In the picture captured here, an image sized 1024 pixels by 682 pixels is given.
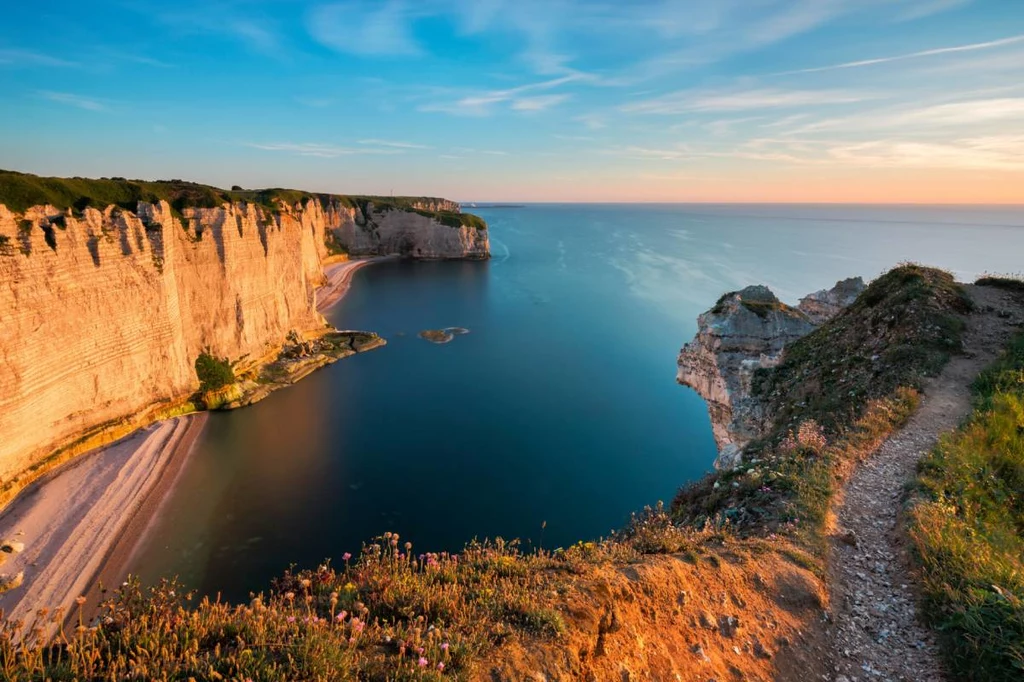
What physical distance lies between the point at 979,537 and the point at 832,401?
350 inches

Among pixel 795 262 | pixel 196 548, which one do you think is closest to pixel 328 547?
pixel 196 548

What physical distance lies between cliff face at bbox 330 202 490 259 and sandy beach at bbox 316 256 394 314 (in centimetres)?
471

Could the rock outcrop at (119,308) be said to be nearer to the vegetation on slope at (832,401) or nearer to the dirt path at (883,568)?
the vegetation on slope at (832,401)

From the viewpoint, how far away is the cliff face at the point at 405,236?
4931 inches

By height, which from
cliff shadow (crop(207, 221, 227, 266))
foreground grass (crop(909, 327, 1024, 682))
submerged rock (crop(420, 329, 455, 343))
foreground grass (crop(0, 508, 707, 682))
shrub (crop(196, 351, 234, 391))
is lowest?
submerged rock (crop(420, 329, 455, 343))

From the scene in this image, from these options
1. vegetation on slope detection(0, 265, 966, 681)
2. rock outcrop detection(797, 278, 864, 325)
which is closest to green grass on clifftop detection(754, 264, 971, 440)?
vegetation on slope detection(0, 265, 966, 681)

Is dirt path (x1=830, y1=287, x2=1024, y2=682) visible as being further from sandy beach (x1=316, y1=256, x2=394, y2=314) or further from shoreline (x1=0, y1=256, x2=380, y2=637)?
sandy beach (x1=316, y1=256, x2=394, y2=314)

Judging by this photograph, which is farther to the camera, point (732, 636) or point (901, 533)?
point (901, 533)

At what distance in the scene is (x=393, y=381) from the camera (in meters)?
47.5

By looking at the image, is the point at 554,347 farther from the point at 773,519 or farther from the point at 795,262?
the point at 795,262

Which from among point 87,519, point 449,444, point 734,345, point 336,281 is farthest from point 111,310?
point 336,281

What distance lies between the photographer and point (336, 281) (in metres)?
95.6

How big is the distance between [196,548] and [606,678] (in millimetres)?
25597

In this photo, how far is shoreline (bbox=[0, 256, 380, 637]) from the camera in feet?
65.0
